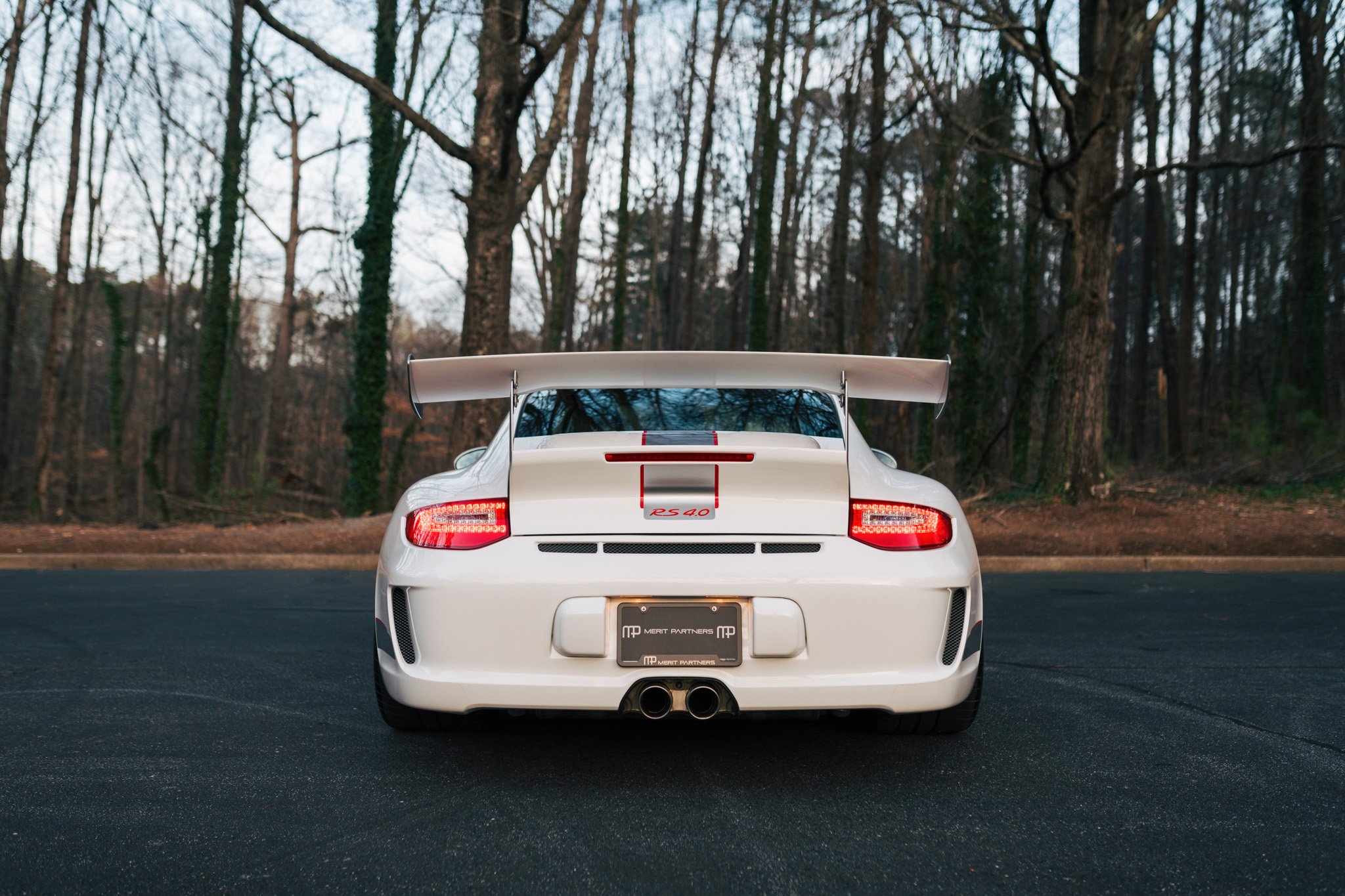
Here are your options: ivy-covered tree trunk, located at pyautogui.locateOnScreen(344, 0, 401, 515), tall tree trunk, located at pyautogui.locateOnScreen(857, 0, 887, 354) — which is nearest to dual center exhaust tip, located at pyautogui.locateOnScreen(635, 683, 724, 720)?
ivy-covered tree trunk, located at pyautogui.locateOnScreen(344, 0, 401, 515)

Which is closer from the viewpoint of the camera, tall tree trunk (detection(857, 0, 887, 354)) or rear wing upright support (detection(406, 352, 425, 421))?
rear wing upright support (detection(406, 352, 425, 421))

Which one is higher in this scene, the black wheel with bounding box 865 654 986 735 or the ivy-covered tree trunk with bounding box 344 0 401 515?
the ivy-covered tree trunk with bounding box 344 0 401 515

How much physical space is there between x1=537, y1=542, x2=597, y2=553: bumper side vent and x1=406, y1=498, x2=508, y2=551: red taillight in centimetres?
15

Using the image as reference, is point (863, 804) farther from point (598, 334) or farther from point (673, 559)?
point (598, 334)

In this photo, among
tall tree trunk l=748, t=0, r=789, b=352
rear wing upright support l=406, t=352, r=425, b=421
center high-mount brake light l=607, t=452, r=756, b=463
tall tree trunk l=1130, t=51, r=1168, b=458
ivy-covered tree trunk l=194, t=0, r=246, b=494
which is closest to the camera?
center high-mount brake light l=607, t=452, r=756, b=463

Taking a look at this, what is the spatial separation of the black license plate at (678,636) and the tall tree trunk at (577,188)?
837 inches

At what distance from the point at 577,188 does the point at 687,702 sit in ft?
77.0

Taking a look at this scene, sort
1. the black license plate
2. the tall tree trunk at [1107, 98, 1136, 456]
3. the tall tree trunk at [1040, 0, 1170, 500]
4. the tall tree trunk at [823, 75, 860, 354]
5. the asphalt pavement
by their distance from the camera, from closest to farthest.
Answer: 1. the asphalt pavement
2. the black license plate
3. the tall tree trunk at [1040, 0, 1170, 500]
4. the tall tree trunk at [823, 75, 860, 354]
5. the tall tree trunk at [1107, 98, 1136, 456]

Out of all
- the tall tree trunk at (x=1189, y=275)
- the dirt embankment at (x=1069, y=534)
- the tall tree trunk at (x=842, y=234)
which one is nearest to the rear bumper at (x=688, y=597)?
the dirt embankment at (x=1069, y=534)

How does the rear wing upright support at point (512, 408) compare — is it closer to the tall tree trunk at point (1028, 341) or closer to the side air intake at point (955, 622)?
the side air intake at point (955, 622)

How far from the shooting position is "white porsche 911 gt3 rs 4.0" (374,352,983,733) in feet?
10.4

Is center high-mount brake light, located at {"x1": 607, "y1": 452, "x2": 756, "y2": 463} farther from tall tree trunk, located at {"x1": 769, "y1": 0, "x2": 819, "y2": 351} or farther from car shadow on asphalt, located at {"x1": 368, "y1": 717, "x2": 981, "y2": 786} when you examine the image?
tall tree trunk, located at {"x1": 769, "y1": 0, "x2": 819, "y2": 351}

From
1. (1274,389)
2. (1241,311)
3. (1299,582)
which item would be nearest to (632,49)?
(1274,389)

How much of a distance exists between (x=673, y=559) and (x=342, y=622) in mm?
4304
